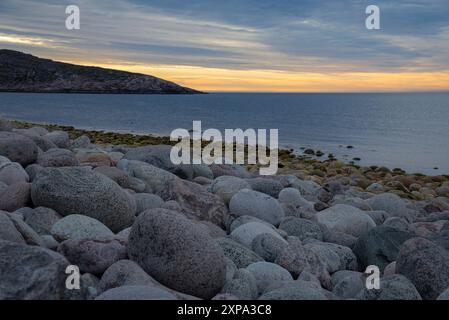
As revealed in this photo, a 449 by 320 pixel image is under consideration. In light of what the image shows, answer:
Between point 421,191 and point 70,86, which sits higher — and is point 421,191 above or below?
below

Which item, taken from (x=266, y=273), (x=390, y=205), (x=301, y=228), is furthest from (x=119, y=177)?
(x=390, y=205)

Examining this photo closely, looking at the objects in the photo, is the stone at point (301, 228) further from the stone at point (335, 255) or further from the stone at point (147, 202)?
the stone at point (147, 202)

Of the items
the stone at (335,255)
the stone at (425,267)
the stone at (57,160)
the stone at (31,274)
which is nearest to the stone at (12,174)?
the stone at (57,160)

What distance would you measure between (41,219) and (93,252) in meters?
1.58

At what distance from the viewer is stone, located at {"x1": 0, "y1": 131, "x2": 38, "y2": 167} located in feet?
30.9

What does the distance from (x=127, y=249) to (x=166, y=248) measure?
505 mm

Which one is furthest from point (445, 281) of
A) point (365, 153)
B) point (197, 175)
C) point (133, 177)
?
point (365, 153)

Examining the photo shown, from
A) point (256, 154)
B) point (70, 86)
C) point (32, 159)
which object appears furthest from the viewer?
point (70, 86)

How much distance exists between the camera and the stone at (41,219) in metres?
6.66

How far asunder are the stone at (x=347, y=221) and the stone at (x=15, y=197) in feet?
16.1

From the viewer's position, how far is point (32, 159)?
31.8 ft

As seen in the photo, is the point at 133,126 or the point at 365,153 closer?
the point at 365,153

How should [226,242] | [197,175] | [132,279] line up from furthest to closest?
[197,175] < [226,242] < [132,279]
